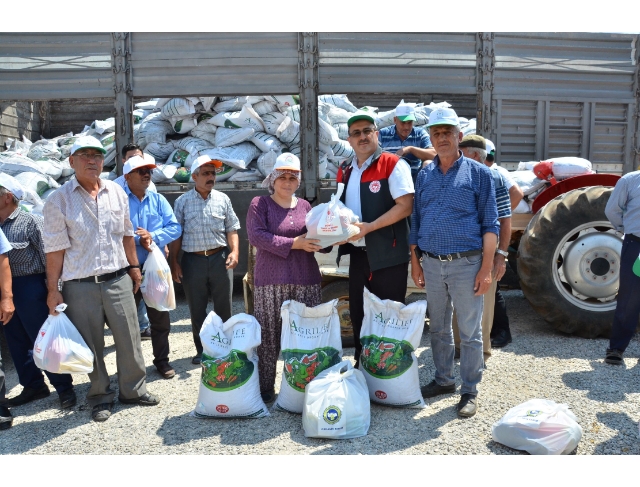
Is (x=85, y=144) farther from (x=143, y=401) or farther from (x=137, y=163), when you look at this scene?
(x=143, y=401)

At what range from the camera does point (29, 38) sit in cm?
623

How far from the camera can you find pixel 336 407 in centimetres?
324

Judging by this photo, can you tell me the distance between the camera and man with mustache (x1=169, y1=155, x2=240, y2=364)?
15.2 feet

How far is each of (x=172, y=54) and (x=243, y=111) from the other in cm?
104

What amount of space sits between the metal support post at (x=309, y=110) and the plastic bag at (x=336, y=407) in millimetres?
3167

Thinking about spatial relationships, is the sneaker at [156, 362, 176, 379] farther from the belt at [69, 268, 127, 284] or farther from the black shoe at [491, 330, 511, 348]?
the black shoe at [491, 330, 511, 348]

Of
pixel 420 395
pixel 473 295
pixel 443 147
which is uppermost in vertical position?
pixel 443 147

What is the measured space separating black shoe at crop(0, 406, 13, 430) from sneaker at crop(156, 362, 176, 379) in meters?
1.09

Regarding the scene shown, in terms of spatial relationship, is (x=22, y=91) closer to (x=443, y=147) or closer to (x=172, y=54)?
(x=172, y=54)

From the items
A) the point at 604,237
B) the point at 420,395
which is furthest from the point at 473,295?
the point at 604,237

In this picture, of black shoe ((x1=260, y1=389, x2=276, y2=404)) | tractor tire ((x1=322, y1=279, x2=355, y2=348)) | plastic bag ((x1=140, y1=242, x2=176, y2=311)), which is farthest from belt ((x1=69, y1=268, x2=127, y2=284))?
tractor tire ((x1=322, y1=279, x2=355, y2=348))

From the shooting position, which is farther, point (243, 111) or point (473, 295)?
point (243, 111)

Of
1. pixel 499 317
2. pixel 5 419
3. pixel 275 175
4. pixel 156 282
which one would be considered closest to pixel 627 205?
pixel 499 317

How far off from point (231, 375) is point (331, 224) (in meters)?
1.10
